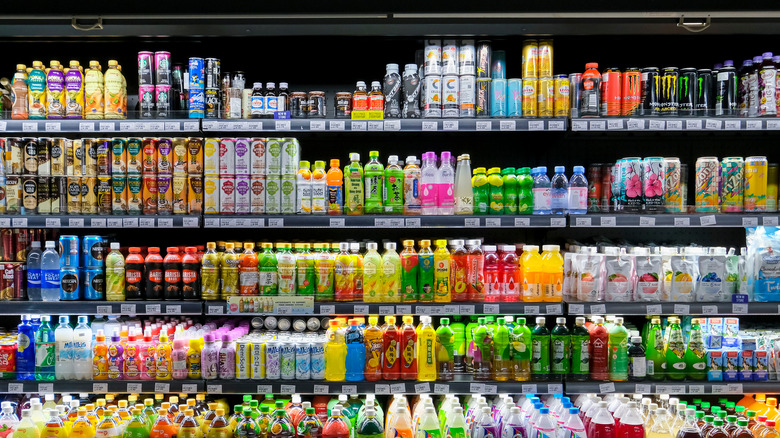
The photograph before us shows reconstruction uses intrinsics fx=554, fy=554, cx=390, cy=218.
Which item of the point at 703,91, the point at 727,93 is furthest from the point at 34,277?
the point at 727,93

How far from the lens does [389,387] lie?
3.13 metres

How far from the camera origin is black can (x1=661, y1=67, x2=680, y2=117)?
3264 mm

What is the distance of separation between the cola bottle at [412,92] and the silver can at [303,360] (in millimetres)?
1474

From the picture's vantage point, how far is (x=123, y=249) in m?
3.42

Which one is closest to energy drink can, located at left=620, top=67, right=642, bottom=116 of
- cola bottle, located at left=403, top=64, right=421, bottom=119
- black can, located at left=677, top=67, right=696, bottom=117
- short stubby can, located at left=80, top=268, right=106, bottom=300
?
black can, located at left=677, top=67, right=696, bottom=117

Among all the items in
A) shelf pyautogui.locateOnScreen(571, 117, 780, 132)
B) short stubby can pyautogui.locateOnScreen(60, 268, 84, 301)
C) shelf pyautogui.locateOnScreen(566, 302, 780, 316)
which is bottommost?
shelf pyautogui.locateOnScreen(566, 302, 780, 316)

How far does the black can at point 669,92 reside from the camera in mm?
3264

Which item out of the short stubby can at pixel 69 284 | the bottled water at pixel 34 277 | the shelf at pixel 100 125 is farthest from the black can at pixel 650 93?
the bottled water at pixel 34 277

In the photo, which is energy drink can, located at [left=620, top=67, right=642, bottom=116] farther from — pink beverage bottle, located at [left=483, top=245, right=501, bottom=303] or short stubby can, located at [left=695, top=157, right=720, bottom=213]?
pink beverage bottle, located at [left=483, top=245, right=501, bottom=303]

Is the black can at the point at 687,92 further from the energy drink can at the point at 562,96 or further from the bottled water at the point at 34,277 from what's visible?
the bottled water at the point at 34,277

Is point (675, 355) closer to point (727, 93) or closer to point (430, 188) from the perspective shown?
point (727, 93)

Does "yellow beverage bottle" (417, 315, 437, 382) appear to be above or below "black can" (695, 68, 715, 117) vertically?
below

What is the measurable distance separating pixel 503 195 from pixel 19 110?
9.69 ft

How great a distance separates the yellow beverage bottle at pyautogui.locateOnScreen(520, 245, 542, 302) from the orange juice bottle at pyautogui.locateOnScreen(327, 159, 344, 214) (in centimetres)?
114
